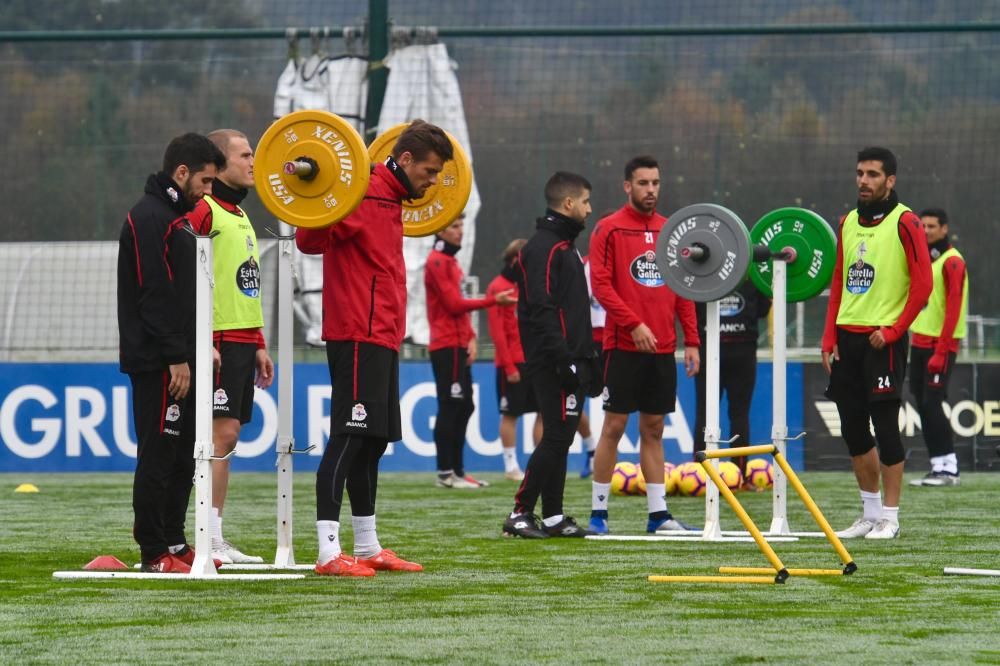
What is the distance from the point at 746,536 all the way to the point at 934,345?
500cm

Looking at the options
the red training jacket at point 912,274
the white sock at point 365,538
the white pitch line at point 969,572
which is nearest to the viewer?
the white pitch line at point 969,572

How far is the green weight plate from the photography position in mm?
8953

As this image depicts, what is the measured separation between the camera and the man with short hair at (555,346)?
8.52 meters

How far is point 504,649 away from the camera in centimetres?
494

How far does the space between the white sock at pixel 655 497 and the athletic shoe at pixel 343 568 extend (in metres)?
2.39

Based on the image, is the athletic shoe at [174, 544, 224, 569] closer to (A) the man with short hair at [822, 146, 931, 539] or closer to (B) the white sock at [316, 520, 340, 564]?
(B) the white sock at [316, 520, 340, 564]

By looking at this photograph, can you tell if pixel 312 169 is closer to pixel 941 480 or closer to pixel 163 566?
pixel 163 566

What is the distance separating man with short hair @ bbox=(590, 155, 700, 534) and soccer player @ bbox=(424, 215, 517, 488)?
393 cm

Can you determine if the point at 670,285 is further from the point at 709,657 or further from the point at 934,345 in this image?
the point at 934,345

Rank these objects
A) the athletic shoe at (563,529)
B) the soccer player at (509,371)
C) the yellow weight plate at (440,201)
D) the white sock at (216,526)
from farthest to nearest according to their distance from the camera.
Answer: the soccer player at (509,371) < the athletic shoe at (563,529) < the yellow weight plate at (440,201) < the white sock at (216,526)

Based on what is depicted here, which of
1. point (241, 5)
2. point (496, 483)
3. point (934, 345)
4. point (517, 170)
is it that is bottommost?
point (496, 483)

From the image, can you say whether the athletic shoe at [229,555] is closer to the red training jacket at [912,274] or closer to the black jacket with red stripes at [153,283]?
the black jacket with red stripes at [153,283]

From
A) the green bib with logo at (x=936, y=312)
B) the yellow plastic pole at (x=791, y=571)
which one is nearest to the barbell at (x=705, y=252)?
the yellow plastic pole at (x=791, y=571)

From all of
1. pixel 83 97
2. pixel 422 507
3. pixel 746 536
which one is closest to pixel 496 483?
pixel 422 507
